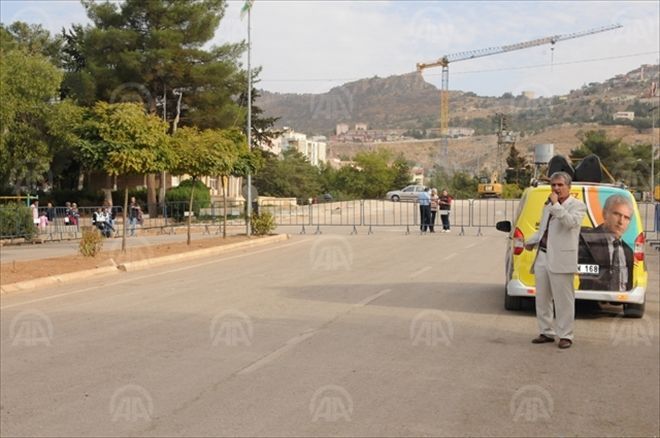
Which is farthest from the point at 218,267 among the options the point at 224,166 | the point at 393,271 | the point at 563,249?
the point at 563,249

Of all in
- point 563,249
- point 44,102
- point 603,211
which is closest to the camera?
point 563,249

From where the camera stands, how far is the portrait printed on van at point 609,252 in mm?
9836

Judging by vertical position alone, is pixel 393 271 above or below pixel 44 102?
below

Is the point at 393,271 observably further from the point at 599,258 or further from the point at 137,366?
the point at 137,366

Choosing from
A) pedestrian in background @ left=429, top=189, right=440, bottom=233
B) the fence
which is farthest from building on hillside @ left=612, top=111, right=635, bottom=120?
pedestrian in background @ left=429, top=189, right=440, bottom=233

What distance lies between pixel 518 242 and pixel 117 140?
13.1 meters

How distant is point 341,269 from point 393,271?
131 centimetres

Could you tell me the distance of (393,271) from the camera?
1647 centimetres

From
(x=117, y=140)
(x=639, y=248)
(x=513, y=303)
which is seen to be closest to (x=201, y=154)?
(x=117, y=140)

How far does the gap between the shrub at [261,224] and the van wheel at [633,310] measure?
19458 mm

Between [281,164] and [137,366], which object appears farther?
[281,164]

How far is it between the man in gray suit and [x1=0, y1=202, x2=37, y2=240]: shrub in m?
24.5

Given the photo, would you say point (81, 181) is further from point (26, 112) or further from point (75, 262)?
point (75, 262)

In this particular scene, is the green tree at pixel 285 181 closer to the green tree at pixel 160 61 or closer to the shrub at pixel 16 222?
the green tree at pixel 160 61
